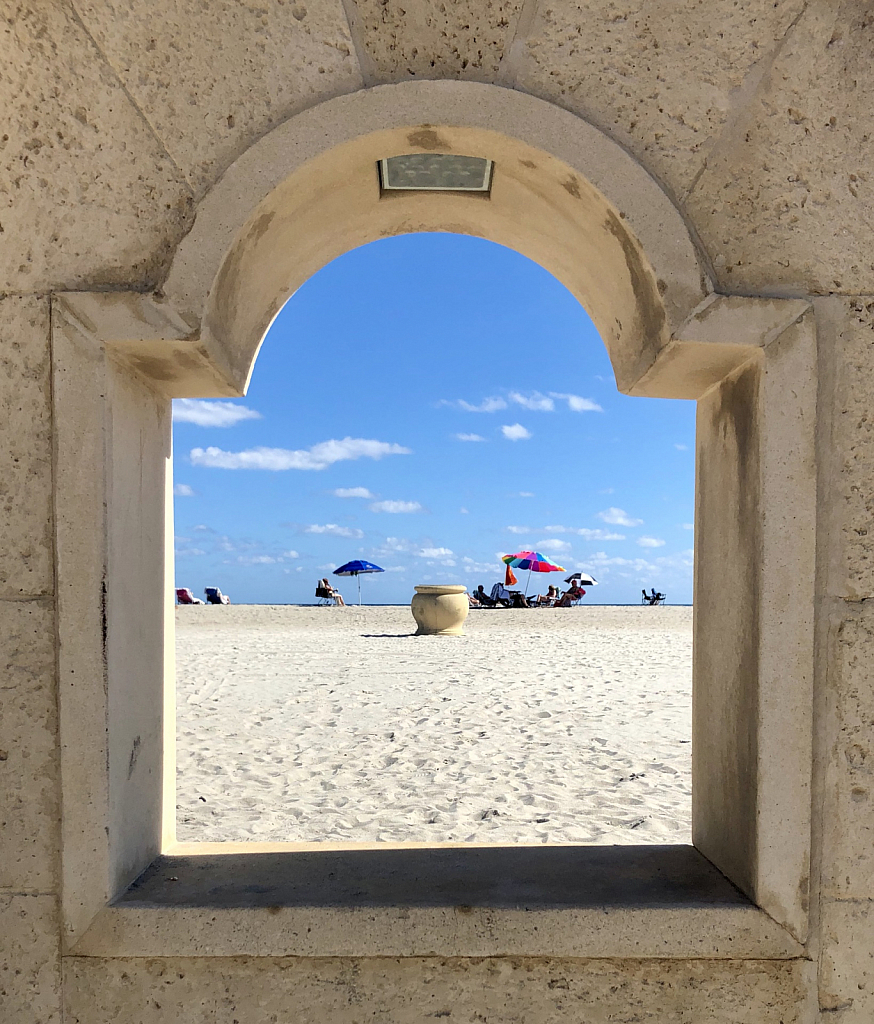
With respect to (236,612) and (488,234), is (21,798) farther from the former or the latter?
(236,612)

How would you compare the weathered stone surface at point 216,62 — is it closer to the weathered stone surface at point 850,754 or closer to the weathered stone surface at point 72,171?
the weathered stone surface at point 72,171

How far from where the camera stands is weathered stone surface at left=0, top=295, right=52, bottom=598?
7.35 feet

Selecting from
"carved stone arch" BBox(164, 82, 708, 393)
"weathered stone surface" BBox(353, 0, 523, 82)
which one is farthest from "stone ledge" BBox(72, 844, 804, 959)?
"weathered stone surface" BBox(353, 0, 523, 82)

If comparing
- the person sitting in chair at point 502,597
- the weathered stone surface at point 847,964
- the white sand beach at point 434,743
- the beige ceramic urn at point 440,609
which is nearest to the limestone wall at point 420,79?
the weathered stone surface at point 847,964

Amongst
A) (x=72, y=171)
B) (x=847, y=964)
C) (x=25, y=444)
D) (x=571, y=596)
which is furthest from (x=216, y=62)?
(x=571, y=596)

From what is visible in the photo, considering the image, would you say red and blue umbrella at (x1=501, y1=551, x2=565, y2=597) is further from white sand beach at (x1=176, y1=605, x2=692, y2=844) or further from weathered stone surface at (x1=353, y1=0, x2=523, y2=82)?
weathered stone surface at (x1=353, y1=0, x2=523, y2=82)

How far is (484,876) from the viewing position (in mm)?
2443

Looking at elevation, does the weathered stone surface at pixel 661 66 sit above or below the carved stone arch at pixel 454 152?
above

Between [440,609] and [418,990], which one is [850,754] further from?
[440,609]

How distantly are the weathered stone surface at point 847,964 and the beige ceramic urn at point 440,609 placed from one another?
1321 centimetres

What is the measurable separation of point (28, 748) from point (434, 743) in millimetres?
4814

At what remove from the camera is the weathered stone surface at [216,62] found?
2.24 m

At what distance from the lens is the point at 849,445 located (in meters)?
2.26

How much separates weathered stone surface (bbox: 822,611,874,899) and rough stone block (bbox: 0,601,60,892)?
2.36 metres
